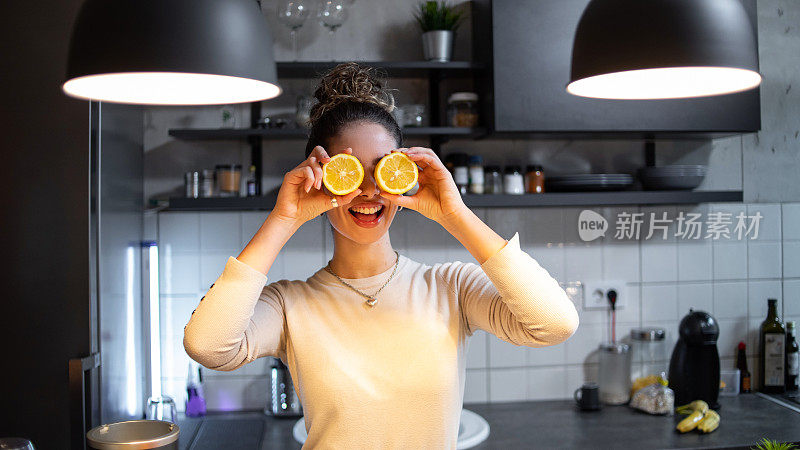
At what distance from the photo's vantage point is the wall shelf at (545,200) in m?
2.66

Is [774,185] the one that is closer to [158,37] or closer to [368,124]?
[368,124]

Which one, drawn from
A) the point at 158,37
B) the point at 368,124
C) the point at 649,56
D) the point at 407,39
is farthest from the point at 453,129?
the point at 158,37

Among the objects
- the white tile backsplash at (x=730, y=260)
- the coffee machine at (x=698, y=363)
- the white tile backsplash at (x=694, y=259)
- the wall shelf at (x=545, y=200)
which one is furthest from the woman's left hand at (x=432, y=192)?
the white tile backsplash at (x=730, y=260)

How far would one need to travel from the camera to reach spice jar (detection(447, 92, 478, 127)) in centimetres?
282

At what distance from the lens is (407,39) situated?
9.96 feet

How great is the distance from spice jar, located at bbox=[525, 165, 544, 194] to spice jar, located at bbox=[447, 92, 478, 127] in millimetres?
298

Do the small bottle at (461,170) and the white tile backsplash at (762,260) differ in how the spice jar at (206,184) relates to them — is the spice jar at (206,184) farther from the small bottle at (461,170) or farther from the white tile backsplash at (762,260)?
the white tile backsplash at (762,260)

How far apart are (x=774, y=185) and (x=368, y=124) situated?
251 cm

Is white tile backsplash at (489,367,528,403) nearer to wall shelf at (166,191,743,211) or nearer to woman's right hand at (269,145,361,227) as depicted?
wall shelf at (166,191,743,211)

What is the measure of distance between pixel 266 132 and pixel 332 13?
0.54m

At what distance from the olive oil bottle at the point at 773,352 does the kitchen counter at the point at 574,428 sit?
0.49 ft

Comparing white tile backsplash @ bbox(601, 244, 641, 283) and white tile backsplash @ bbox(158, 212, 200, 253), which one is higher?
white tile backsplash @ bbox(158, 212, 200, 253)

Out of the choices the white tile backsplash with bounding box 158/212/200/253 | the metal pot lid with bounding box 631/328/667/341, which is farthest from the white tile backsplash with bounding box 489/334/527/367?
the white tile backsplash with bounding box 158/212/200/253

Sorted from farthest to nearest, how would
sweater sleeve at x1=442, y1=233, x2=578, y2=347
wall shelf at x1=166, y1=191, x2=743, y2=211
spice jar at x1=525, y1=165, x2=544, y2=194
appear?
spice jar at x1=525, y1=165, x2=544, y2=194, wall shelf at x1=166, y1=191, x2=743, y2=211, sweater sleeve at x1=442, y1=233, x2=578, y2=347
